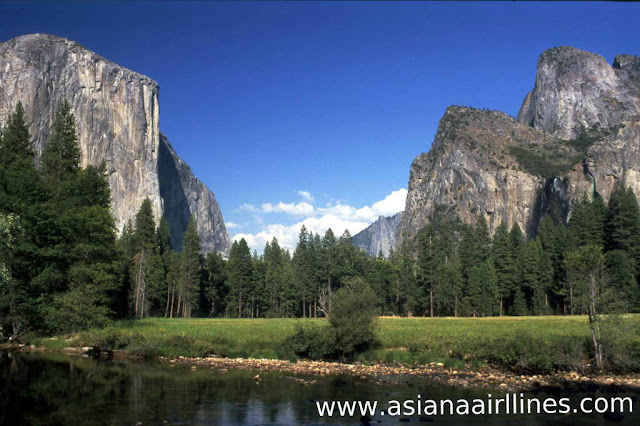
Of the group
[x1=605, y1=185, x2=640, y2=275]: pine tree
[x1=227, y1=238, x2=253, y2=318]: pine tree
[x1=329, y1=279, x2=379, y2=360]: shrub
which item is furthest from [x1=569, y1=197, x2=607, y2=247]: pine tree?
[x1=329, y1=279, x2=379, y2=360]: shrub

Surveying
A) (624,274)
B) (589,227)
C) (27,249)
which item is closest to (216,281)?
(27,249)

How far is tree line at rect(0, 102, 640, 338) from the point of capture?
43.5 metres

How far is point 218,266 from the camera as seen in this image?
111188 mm

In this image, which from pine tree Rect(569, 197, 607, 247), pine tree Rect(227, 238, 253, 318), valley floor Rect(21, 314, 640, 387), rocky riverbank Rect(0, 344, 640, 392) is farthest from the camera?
pine tree Rect(227, 238, 253, 318)

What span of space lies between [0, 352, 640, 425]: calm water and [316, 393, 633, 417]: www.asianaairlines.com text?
668 mm

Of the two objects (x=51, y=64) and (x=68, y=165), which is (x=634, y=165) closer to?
(x=68, y=165)

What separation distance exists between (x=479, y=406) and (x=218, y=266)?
94841mm

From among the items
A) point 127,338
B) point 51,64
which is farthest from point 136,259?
point 51,64

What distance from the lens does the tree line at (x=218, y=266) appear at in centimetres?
4350

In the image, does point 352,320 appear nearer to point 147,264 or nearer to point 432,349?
point 432,349

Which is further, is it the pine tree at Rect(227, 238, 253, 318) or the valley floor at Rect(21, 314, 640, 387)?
the pine tree at Rect(227, 238, 253, 318)

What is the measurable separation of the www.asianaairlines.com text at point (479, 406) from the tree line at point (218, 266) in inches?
345

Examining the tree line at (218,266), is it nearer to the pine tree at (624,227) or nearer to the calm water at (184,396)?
the pine tree at (624,227)

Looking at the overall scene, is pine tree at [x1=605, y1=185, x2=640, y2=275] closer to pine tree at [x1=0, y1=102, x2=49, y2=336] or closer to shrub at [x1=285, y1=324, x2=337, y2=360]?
shrub at [x1=285, y1=324, x2=337, y2=360]
